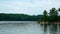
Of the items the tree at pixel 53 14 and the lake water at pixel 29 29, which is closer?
the lake water at pixel 29 29

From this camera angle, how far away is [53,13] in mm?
57344

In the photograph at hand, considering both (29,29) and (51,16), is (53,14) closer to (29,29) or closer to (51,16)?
(51,16)

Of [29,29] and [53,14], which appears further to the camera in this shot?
[53,14]

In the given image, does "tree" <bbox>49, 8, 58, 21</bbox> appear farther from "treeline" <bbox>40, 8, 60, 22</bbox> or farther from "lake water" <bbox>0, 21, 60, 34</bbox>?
"lake water" <bbox>0, 21, 60, 34</bbox>

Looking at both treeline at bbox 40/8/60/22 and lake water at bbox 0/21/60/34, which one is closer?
lake water at bbox 0/21/60/34

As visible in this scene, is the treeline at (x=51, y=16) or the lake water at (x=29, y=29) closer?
the lake water at (x=29, y=29)

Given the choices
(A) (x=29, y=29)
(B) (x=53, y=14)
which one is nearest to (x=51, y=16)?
(B) (x=53, y=14)

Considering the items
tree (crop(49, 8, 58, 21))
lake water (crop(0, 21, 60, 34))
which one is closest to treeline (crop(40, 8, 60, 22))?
tree (crop(49, 8, 58, 21))

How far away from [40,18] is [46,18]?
3.33m

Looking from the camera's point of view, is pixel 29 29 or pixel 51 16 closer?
pixel 29 29

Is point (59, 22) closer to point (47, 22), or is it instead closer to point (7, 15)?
point (47, 22)

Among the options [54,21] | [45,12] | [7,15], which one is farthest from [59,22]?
[7,15]

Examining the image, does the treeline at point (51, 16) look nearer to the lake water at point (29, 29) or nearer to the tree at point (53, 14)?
the tree at point (53, 14)

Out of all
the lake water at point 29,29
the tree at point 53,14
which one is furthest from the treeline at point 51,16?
the lake water at point 29,29
